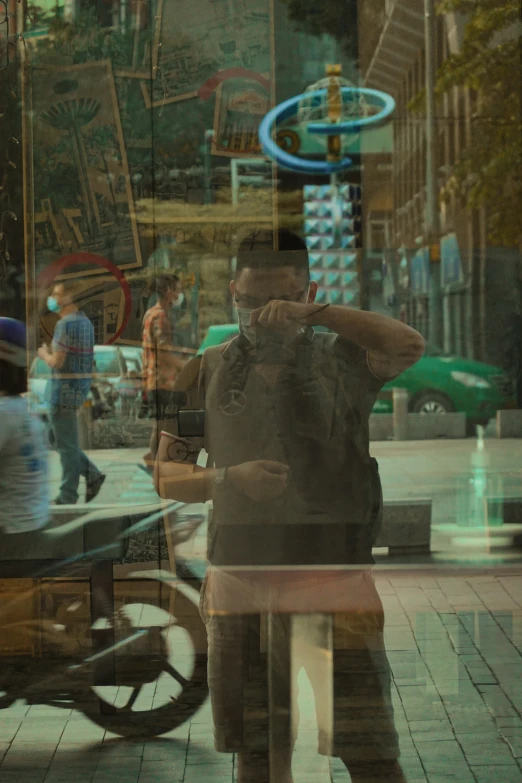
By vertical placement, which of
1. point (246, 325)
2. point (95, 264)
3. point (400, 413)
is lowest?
point (400, 413)

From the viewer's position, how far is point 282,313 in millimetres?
4004

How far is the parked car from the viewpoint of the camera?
421 cm

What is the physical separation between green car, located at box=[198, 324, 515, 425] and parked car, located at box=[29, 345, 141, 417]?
0.83m

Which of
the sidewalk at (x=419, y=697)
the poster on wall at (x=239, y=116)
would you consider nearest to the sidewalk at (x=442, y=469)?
the sidewalk at (x=419, y=697)

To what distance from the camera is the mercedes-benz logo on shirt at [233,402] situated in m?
4.04

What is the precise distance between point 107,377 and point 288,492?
73 centimetres

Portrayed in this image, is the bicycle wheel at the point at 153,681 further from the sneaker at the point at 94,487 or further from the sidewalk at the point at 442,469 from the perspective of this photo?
Result: the sidewalk at the point at 442,469

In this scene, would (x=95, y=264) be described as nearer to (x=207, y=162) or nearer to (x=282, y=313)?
(x=207, y=162)

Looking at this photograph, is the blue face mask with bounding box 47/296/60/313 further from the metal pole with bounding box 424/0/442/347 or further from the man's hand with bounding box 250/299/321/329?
the metal pole with bounding box 424/0/442/347

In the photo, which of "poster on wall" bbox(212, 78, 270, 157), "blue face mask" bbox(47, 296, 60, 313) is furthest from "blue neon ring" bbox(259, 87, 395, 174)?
"blue face mask" bbox(47, 296, 60, 313)

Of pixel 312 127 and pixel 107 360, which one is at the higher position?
pixel 312 127

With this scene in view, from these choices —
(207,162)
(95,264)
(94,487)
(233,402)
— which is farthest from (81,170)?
(94,487)

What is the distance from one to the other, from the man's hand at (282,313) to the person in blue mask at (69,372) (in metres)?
0.57

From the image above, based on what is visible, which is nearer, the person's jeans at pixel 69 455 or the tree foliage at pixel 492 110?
the tree foliage at pixel 492 110
